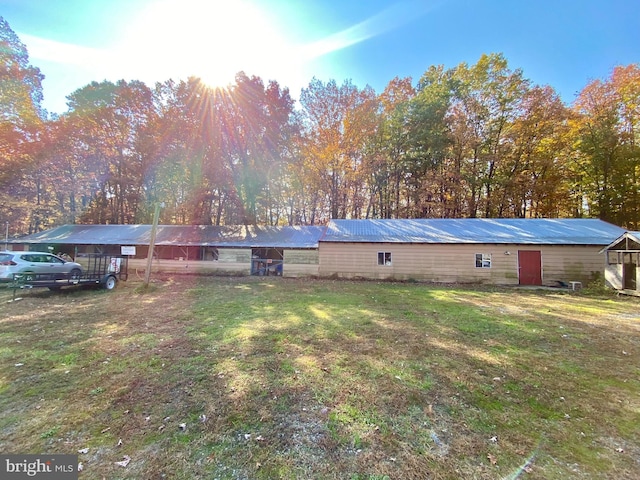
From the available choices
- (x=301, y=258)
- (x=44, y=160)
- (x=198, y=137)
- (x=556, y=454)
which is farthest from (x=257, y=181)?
(x=556, y=454)

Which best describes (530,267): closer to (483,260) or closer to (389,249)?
(483,260)

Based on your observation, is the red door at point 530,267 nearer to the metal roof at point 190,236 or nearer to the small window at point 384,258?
the small window at point 384,258

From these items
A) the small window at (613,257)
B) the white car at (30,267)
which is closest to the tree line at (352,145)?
the small window at (613,257)

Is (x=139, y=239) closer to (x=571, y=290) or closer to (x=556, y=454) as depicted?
(x=556, y=454)

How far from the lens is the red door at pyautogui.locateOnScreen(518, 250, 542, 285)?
43.5 feet

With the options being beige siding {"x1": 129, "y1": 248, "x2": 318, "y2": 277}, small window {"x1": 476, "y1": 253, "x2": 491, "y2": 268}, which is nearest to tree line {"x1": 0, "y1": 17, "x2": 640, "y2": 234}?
beige siding {"x1": 129, "y1": 248, "x2": 318, "y2": 277}

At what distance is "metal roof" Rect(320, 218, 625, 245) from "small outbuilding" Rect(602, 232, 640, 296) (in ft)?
5.86

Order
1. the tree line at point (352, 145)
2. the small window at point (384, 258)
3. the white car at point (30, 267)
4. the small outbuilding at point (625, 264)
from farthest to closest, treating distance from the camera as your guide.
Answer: the tree line at point (352, 145) → the small window at point (384, 258) → the small outbuilding at point (625, 264) → the white car at point (30, 267)

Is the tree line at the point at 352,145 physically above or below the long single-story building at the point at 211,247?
above

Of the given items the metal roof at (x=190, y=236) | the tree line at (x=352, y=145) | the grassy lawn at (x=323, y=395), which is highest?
the tree line at (x=352, y=145)

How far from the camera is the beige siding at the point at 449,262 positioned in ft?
42.4

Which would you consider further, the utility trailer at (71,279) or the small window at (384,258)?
the small window at (384,258)

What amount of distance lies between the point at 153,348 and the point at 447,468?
4.62 meters

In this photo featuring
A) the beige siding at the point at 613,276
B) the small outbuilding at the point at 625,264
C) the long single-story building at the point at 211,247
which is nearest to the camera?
the small outbuilding at the point at 625,264
